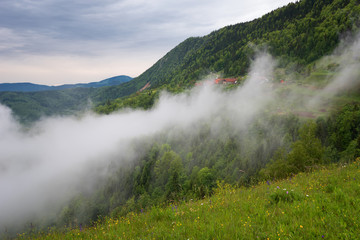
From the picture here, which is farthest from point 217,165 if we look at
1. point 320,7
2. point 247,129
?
point 320,7

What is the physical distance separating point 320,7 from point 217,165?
190m

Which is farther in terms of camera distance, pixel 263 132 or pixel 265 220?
pixel 263 132

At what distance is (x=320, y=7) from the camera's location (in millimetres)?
178375

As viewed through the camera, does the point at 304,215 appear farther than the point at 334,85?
No

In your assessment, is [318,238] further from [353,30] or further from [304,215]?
[353,30]

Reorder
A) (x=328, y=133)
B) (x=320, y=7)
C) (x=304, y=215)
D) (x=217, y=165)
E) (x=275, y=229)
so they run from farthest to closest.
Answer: (x=320, y=7), (x=217, y=165), (x=328, y=133), (x=304, y=215), (x=275, y=229)

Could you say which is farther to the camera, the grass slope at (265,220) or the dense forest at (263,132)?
the dense forest at (263,132)

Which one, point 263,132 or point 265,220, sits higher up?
point 265,220

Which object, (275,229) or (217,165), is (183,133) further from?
(275,229)

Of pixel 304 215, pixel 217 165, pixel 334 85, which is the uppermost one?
pixel 304 215

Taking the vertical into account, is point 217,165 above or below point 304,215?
below

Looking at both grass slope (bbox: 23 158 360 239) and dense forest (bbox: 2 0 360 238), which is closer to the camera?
grass slope (bbox: 23 158 360 239)

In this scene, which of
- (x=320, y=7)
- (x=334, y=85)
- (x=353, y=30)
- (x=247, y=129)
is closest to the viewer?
(x=334, y=85)

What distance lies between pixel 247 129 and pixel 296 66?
85091mm
